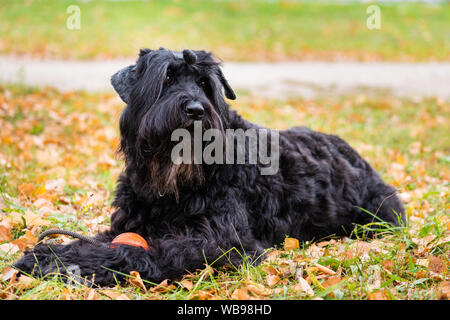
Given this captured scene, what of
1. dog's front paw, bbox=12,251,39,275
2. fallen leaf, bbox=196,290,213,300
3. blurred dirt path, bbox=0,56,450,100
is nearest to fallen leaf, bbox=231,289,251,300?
fallen leaf, bbox=196,290,213,300

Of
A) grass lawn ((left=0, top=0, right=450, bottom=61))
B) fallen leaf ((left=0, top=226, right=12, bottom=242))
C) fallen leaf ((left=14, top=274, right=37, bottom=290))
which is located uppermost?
grass lawn ((left=0, top=0, right=450, bottom=61))

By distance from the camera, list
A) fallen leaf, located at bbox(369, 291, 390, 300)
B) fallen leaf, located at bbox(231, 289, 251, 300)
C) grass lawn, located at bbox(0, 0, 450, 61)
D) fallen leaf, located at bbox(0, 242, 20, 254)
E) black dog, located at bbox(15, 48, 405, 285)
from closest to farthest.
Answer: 1. fallen leaf, located at bbox(369, 291, 390, 300)
2. fallen leaf, located at bbox(231, 289, 251, 300)
3. black dog, located at bbox(15, 48, 405, 285)
4. fallen leaf, located at bbox(0, 242, 20, 254)
5. grass lawn, located at bbox(0, 0, 450, 61)

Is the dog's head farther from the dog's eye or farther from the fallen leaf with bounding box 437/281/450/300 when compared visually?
the fallen leaf with bounding box 437/281/450/300

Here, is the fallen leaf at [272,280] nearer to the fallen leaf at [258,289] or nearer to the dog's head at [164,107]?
the fallen leaf at [258,289]

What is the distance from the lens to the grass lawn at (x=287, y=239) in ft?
9.78

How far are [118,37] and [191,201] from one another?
1389 centimetres

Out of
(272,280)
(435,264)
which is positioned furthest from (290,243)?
(435,264)

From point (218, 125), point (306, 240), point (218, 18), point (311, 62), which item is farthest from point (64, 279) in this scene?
point (218, 18)

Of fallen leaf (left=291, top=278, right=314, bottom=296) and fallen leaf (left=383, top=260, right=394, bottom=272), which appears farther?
fallen leaf (left=383, top=260, right=394, bottom=272)

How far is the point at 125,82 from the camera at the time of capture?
361 cm

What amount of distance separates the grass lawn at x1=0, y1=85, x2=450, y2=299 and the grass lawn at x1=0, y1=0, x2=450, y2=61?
244 inches

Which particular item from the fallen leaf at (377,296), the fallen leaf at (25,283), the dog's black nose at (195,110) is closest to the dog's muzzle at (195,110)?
the dog's black nose at (195,110)
